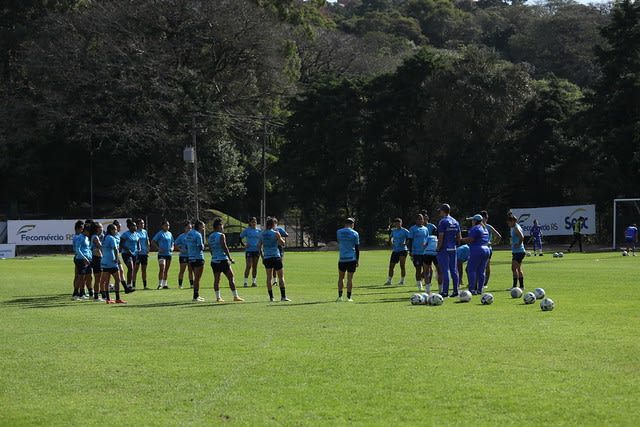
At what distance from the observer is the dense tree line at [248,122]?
6278 cm

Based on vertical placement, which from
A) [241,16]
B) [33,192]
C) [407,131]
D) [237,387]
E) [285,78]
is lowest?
[237,387]

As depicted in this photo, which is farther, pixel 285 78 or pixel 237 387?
pixel 285 78

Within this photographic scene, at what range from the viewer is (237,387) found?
9.84 m

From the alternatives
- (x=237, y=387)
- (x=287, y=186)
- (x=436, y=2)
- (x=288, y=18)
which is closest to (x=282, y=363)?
(x=237, y=387)

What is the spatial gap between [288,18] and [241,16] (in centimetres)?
1283

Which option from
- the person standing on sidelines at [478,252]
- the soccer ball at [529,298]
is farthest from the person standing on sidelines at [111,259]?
the soccer ball at [529,298]

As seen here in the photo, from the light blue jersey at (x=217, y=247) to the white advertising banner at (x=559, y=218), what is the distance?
39296mm

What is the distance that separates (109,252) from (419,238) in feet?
27.5

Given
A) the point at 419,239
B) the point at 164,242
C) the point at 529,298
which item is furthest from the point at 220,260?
the point at 529,298

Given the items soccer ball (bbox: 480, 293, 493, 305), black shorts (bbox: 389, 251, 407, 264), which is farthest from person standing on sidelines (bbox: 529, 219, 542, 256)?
soccer ball (bbox: 480, 293, 493, 305)

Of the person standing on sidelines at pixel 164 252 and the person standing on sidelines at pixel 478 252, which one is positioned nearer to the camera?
the person standing on sidelines at pixel 478 252

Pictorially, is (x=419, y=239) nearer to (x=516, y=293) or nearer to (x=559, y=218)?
(x=516, y=293)

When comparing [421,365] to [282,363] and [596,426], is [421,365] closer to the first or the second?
[282,363]

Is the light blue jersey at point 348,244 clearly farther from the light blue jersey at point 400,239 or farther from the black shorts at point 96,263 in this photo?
the black shorts at point 96,263
